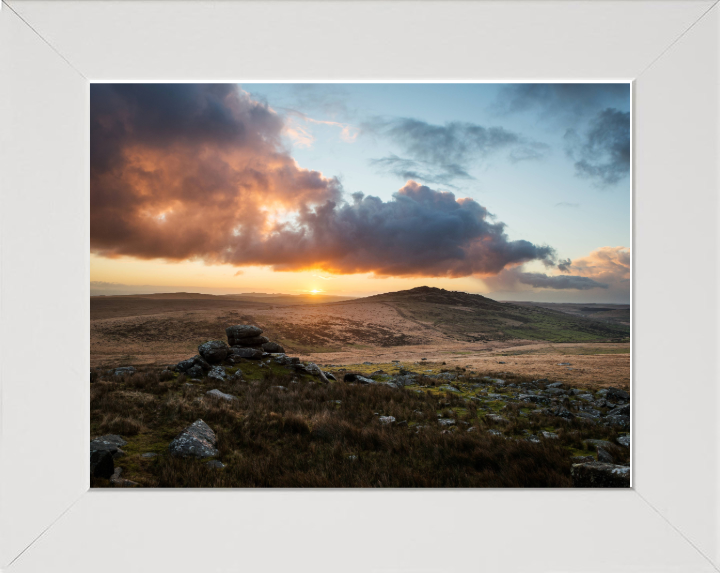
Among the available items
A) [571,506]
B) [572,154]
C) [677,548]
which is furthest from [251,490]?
[572,154]

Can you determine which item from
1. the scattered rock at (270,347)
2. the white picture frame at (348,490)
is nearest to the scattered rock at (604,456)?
the white picture frame at (348,490)

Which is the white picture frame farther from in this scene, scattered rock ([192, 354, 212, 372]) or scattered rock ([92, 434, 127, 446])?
scattered rock ([192, 354, 212, 372])

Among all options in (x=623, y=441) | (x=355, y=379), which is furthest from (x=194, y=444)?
(x=623, y=441)

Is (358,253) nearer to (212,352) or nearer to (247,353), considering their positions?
(247,353)

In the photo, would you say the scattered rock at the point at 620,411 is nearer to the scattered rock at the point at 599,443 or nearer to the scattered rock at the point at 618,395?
the scattered rock at the point at 618,395
